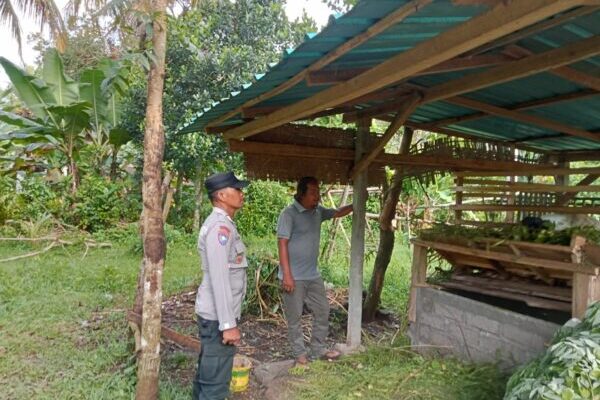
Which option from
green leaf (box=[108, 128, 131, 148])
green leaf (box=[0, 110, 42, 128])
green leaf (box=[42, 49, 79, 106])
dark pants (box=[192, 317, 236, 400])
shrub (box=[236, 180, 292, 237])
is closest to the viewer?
dark pants (box=[192, 317, 236, 400])

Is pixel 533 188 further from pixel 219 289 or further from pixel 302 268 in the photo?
pixel 219 289

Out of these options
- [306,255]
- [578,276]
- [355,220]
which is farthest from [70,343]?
[578,276]

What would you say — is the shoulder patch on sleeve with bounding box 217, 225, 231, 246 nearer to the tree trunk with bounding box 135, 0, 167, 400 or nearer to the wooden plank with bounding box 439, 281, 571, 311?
the tree trunk with bounding box 135, 0, 167, 400

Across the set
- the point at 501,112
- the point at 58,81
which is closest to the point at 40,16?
the point at 58,81

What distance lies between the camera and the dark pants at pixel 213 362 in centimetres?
295

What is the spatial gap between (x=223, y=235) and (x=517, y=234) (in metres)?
2.07

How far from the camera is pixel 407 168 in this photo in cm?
470

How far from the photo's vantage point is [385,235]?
17.6 feet

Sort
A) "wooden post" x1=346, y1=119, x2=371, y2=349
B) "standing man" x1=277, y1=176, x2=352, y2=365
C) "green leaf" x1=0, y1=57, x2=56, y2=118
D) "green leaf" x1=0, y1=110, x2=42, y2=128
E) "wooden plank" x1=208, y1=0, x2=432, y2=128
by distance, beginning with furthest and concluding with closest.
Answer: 1. "green leaf" x1=0, y1=110, x2=42, y2=128
2. "green leaf" x1=0, y1=57, x2=56, y2=118
3. "wooden post" x1=346, y1=119, x2=371, y2=349
4. "standing man" x1=277, y1=176, x2=352, y2=365
5. "wooden plank" x1=208, y1=0, x2=432, y2=128

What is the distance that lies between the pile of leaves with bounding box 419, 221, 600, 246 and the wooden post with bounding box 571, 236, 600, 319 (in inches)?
4.1

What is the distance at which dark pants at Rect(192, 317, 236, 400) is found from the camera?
9.67 feet

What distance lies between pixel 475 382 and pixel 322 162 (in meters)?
2.23

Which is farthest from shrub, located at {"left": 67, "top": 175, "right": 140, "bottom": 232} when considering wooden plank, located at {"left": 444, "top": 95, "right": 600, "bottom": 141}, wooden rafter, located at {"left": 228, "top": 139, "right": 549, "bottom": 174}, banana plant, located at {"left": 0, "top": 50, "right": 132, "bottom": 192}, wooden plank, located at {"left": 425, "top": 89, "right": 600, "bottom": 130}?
wooden plank, located at {"left": 444, "top": 95, "right": 600, "bottom": 141}

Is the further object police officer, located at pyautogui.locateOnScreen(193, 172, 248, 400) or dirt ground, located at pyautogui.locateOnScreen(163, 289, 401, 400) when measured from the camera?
dirt ground, located at pyautogui.locateOnScreen(163, 289, 401, 400)
